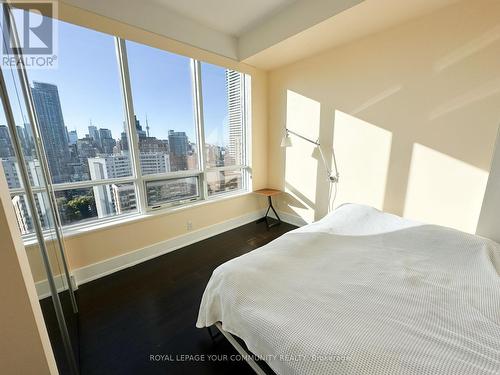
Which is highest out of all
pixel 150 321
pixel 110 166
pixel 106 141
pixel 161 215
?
pixel 106 141

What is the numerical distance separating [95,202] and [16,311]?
178cm

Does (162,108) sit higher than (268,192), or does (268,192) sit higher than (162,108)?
(162,108)

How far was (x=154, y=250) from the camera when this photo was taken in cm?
252

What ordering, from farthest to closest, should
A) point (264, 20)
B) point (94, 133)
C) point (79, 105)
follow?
point (264, 20), point (94, 133), point (79, 105)

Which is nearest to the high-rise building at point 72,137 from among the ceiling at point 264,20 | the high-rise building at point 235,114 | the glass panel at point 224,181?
the ceiling at point 264,20

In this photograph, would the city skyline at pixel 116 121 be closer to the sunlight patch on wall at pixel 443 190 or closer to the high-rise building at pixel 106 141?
the high-rise building at pixel 106 141

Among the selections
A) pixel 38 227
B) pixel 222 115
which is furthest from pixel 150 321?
pixel 222 115

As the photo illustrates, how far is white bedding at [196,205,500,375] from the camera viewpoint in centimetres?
76

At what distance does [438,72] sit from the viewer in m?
1.92

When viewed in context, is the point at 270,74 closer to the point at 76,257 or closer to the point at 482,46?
the point at 482,46

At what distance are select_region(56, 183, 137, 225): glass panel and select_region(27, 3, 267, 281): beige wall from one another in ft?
0.73

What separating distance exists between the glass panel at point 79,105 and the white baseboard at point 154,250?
93cm

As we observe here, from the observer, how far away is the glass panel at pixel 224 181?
316 centimetres

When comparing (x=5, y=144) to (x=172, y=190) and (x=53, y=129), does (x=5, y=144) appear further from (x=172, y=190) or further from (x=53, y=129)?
(x=172, y=190)
